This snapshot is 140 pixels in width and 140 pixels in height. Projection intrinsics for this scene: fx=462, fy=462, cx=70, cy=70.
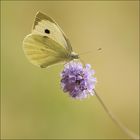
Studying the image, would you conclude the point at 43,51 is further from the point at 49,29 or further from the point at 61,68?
the point at 61,68

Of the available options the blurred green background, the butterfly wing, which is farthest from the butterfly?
the blurred green background

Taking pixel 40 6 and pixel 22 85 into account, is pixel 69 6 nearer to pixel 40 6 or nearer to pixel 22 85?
pixel 40 6

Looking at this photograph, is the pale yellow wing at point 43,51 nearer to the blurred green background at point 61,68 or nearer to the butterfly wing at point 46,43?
the butterfly wing at point 46,43

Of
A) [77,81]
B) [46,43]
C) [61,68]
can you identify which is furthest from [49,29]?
[61,68]

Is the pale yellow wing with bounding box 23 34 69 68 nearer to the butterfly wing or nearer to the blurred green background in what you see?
the butterfly wing

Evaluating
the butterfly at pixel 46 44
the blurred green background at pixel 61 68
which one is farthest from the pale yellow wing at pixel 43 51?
the blurred green background at pixel 61 68

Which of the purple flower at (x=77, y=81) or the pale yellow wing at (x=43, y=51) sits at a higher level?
the pale yellow wing at (x=43, y=51)
